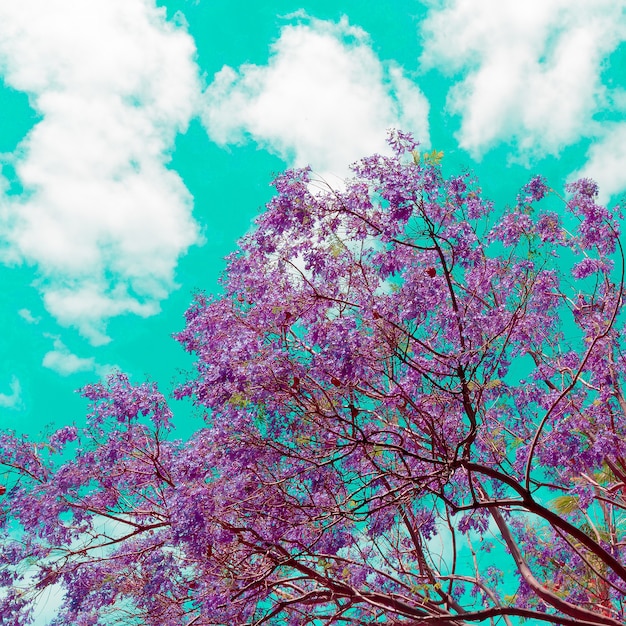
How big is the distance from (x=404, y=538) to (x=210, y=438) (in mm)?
3529

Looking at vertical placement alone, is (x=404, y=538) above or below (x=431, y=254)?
below

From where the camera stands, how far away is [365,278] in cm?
796

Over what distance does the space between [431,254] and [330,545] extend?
12.3ft

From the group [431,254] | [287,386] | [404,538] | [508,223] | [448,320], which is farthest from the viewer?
[508,223]

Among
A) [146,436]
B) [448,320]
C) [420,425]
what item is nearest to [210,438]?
[146,436]

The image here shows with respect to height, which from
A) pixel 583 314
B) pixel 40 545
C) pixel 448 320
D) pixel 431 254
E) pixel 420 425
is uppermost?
pixel 583 314

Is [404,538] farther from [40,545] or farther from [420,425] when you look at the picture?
[40,545]

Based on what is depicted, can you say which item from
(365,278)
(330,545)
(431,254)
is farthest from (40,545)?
(431,254)

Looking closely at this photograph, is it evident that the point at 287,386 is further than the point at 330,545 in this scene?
No

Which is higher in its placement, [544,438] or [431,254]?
[431,254]

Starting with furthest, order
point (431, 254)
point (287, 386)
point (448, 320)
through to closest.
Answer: point (431, 254)
point (448, 320)
point (287, 386)

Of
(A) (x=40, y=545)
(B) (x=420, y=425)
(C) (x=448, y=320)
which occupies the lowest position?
(A) (x=40, y=545)

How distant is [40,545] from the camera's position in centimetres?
869

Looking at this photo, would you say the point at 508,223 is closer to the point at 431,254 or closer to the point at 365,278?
the point at 431,254
